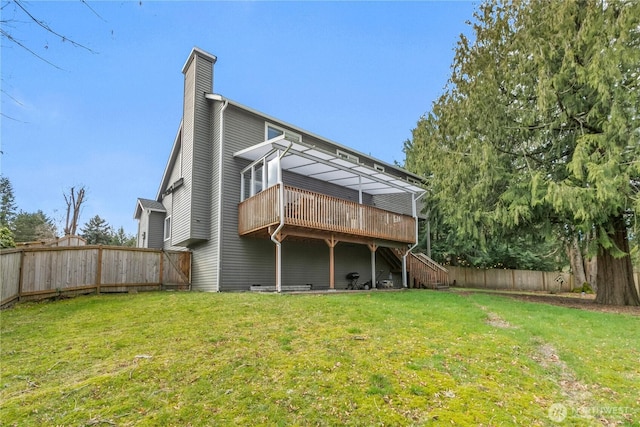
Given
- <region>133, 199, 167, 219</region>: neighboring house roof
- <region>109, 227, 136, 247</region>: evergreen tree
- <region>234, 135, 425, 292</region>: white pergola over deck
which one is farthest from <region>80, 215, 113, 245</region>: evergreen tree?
<region>234, 135, 425, 292</region>: white pergola over deck

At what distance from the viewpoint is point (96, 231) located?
38719 millimetres

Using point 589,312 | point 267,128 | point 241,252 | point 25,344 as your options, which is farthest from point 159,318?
point 589,312

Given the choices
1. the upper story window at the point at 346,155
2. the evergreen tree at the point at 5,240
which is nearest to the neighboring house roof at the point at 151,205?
the evergreen tree at the point at 5,240

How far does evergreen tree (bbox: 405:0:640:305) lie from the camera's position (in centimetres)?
953

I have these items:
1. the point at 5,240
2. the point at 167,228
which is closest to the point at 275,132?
the point at 167,228

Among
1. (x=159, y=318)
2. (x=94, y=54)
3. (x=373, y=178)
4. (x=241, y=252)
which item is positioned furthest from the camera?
(x=373, y=178)

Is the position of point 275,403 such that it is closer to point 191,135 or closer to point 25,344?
point 25,344

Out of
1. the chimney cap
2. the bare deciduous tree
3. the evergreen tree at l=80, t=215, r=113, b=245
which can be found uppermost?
the chimney cap

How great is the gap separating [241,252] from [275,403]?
30.8 feet

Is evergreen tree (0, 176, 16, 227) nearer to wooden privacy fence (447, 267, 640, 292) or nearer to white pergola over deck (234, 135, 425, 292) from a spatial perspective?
white pergola over deck (234, 135, 425, 292)

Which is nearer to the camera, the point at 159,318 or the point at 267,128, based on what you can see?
the point at 159,318

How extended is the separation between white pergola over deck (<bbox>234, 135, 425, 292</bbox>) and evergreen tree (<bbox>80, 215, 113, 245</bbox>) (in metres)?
32.8

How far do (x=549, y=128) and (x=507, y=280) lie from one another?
15.0m

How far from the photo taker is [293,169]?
1401cm
